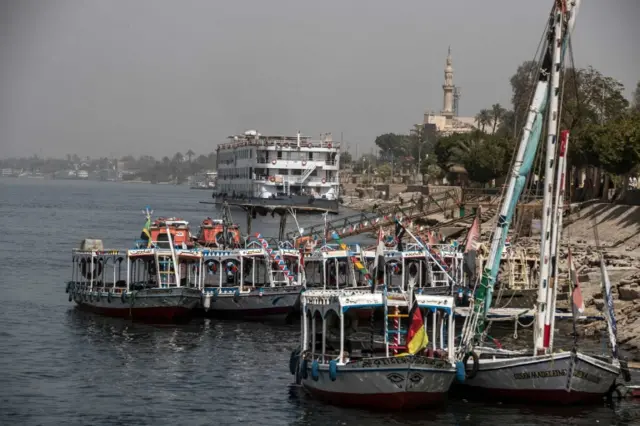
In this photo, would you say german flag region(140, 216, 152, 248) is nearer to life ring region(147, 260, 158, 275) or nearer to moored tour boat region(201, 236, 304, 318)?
life ring region(147, 260, 158, 275)

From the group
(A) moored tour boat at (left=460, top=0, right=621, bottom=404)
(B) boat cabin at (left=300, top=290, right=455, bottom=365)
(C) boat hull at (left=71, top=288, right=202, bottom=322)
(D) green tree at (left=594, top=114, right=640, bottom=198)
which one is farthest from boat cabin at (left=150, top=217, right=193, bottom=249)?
(A) moored tour boat at (left=460, top=0, right=621, bottom=404)

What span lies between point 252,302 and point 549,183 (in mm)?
19658

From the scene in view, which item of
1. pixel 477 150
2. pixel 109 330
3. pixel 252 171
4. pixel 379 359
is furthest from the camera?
pixel 252 171

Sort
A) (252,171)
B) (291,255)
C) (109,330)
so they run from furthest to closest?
(252,171)
(291,255)
(109,330)

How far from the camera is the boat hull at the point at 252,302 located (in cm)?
4941

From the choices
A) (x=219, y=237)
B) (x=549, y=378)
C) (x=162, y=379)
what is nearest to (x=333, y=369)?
(x=549, y=378)

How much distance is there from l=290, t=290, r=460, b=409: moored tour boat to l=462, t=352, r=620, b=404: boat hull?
58.5 inches

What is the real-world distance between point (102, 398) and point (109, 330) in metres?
13.6

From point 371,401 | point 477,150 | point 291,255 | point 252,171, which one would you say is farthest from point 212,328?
point 252,171

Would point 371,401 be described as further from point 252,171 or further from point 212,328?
point 252,171

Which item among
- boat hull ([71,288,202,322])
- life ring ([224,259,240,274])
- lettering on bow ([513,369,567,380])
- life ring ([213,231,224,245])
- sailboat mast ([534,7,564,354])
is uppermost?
sailboat mast ([534,7,564,354])

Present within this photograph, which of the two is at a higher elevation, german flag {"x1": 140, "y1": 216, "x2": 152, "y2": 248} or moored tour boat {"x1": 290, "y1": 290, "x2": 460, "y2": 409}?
german flag {"x1": 140, "y1": 216, "x2": 152, "y2": 248}

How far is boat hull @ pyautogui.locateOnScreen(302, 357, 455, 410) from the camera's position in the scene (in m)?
30.4

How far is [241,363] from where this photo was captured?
131 feet
